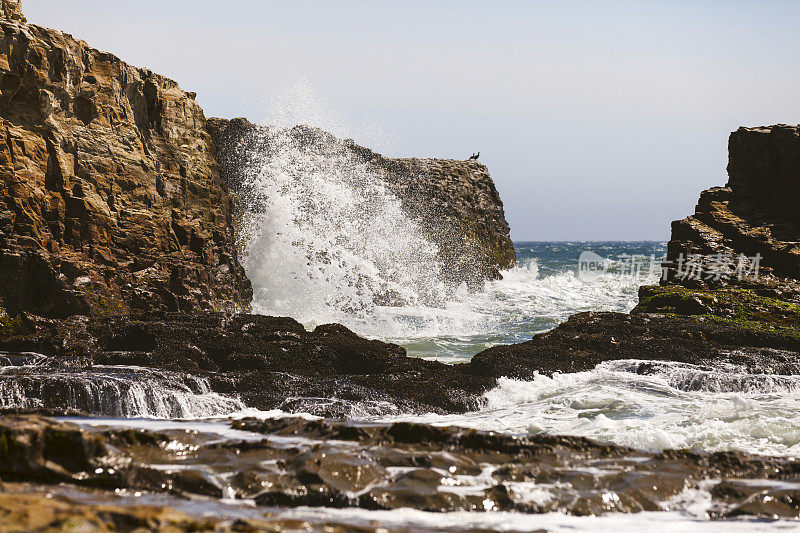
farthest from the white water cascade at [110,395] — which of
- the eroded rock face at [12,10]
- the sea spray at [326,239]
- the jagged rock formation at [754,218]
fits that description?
the jagged rock formation at [754,218]

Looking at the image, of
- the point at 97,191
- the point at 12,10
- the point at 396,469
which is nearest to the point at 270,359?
the point at 97,191

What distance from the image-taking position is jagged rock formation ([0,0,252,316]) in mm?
15680

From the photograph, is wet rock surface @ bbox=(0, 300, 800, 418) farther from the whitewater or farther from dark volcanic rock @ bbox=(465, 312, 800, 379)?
the whitewater

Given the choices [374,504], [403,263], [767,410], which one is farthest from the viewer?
[403,263]

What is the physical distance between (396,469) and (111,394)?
20.8ft

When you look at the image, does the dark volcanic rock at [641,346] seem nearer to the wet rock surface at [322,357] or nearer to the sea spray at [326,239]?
the wet rock surface at [322,357]

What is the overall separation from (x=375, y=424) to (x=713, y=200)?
20261 mm

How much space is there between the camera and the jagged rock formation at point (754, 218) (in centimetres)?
2191

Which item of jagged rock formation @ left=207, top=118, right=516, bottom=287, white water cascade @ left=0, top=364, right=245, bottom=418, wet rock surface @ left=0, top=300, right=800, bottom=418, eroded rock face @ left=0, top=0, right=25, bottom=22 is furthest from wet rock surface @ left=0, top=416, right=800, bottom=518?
jagged rock formation @ left=207, top=118, right=516, bottom=287

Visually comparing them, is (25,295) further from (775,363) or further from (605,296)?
(605,296)

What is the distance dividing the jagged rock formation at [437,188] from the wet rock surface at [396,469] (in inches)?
871

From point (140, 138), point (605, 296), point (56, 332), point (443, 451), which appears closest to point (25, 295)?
point (56, 332)

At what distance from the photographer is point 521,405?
41.1ft

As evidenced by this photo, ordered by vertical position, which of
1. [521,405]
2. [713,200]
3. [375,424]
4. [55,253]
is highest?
[713,200]
